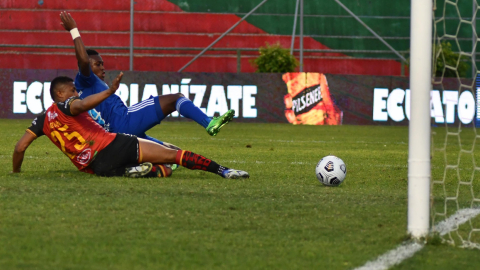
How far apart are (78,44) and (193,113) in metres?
1.18

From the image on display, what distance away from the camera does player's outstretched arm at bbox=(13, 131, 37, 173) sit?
578 cm

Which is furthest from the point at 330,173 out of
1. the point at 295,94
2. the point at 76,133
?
the point at 295,94

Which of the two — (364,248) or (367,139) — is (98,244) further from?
(367,139)

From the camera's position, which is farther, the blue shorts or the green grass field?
the blue shorts

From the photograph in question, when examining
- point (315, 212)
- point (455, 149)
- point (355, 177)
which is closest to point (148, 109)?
point (355, 177)

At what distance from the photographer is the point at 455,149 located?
10.6 metres

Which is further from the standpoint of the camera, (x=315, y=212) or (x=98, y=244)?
(x=315, y=212)

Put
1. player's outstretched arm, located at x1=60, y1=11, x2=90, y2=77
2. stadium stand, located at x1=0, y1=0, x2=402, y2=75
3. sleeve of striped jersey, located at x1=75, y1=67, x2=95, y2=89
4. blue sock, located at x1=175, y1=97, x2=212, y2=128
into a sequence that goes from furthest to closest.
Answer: stadium stand, located at x1=0, y1=0, x2=402, y2=75, sleeve of striped jersey, located at x1=75, y1=67, x2=95, y2=89, blue sock, located at x1=175, y1=97, x2=212, y2=128, player's outstretched arm, located at x1=60, y1=11, x2=90, y2=77

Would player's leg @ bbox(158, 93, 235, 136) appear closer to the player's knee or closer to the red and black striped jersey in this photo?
the player's knee

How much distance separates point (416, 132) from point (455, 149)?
7.67 meters

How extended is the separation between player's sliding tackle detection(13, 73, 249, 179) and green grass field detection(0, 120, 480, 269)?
0.16 metres

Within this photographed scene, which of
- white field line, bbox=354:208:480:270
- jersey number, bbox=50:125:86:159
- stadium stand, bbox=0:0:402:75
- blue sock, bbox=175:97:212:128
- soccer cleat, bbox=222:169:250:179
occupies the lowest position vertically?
white field line, bbox=354:208:480:270

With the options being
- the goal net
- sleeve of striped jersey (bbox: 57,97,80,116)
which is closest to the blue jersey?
sleeve of striped jersey (bbox: 57,97,80,116)

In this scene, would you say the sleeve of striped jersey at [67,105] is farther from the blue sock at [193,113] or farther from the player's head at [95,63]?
the player's head at [95,63]
